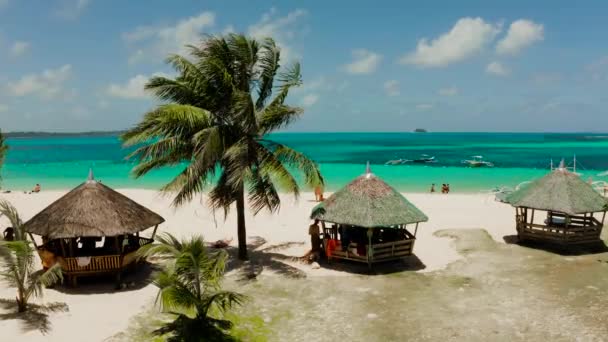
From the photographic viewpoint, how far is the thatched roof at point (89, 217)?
36.4 ft

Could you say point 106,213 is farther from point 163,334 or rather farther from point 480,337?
point 480,337

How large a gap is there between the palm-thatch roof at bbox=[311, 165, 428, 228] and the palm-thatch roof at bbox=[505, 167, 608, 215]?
4672mm

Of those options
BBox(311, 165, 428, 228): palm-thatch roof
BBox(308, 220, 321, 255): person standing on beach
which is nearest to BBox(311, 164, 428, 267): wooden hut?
BBox(311, 165, 428, 228): palm-thatch roof

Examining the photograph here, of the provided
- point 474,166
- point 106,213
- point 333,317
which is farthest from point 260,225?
point 474,166

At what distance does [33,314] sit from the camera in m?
9.77

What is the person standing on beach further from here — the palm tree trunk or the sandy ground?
the palm tree trunk

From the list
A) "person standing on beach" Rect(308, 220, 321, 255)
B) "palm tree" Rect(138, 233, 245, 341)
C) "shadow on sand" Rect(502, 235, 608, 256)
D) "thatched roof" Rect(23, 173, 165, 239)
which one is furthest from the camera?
"shadow on sand" Rect(502, 235, 608, 256)

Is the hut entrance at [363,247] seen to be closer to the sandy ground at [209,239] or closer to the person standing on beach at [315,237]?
the person standing on beach at [315,237]

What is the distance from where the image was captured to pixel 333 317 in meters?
9.98

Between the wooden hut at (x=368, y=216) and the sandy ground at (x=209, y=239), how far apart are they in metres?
0.75

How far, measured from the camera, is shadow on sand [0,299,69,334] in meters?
9.22

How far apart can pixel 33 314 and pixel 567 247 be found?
15964 millimetres

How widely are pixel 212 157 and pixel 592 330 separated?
9.54m

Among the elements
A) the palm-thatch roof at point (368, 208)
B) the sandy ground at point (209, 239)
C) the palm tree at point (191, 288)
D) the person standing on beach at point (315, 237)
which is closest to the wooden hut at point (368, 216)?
the palm-thatch roof at point (368, 208)
